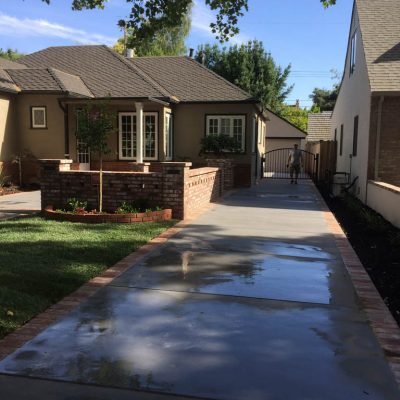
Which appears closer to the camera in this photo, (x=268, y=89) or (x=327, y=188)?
(x=327, y=188)

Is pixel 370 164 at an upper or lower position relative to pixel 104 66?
lower

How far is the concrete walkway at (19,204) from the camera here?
1054 centimetres

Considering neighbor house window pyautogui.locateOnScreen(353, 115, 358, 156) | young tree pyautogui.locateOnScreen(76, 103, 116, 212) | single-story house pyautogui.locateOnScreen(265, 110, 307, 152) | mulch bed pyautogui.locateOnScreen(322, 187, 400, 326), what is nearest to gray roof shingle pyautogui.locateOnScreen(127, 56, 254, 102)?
neighbor house window pyautogui.locateOnScreen(353, 115, 358, 156)

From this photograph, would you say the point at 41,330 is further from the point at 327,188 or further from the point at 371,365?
the point at 327,188

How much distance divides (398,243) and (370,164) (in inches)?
204

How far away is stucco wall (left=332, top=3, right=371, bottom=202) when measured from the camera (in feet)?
42.3

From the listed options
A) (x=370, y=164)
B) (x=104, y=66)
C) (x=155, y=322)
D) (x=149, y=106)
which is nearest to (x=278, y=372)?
(x=155, y=322)

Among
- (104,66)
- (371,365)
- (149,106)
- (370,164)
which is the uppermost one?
(104,66)

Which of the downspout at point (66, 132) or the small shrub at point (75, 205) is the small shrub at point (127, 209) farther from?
the downspout at point (66, 132)

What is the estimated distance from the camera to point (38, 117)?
1784 centimetres

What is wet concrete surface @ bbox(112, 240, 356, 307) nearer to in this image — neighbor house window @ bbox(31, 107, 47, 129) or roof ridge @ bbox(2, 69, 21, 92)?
neighbor house window @ bbox(31, 107, 47, 129)

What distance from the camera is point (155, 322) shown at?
13.7 feet

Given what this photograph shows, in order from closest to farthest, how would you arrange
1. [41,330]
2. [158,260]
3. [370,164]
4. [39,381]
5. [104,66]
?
[39,381] → [41,330] → [158,260] → [370,164] → [104,66]

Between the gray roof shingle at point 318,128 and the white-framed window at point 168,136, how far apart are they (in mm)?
17522
